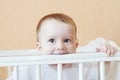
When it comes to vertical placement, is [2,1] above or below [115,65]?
above

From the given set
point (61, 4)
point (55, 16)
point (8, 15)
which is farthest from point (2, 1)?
point (55, 16)

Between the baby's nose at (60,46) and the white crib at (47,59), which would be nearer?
the white crib at (47,59)

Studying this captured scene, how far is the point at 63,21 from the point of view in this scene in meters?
0.95

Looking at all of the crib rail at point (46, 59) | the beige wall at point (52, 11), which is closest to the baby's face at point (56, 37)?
the crib rail at point (46, 59)

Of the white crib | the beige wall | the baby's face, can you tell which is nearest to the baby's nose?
the baby's face

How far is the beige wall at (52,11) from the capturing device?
146 centimetres

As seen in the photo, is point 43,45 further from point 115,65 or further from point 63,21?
point 115,65

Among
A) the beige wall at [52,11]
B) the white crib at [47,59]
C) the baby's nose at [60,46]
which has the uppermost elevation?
the beige wall at [52,11]

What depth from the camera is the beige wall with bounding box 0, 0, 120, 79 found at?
4.78 feet

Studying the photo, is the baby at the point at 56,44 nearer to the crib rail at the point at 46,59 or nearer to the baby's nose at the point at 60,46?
the baby's nose at the point at 60,46

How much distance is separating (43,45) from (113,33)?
594mm

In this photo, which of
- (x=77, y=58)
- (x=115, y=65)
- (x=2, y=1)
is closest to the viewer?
(x=77, y=58)

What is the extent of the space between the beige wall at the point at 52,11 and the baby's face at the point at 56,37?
51cm

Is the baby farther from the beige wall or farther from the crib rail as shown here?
the beige wall
